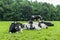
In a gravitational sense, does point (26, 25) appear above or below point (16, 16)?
above

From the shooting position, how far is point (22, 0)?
51.6m

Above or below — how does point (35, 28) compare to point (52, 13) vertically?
above

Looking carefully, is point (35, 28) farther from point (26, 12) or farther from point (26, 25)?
point (26, 12)

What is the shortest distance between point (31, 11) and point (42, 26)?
30.7 meters

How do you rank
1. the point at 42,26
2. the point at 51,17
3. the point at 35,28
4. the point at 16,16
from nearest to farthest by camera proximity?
the point at 35,28, the point at 42,26, the point at 16,16, the point at 51,17

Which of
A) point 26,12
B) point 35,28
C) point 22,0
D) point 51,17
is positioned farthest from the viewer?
point 22,0

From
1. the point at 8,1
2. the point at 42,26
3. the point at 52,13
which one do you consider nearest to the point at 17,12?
the point at 8,1

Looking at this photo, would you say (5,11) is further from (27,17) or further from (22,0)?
(22,0)

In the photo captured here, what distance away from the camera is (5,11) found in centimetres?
4191

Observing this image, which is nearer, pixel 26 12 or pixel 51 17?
pixel 26 12

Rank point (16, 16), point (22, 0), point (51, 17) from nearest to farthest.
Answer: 1. point (16, 16)
2. point (51, 17)
3. point (22, 0)

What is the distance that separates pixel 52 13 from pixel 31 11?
6.27 meters

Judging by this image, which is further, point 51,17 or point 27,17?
point 51,17

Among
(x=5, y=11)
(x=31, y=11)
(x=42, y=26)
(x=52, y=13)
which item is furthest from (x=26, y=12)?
(x=42, y=26)
